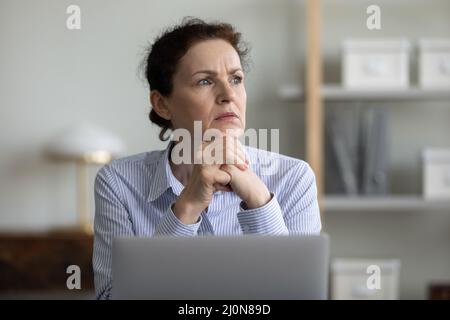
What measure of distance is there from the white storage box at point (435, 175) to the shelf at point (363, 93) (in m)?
0.20

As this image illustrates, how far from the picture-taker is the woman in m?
1.18

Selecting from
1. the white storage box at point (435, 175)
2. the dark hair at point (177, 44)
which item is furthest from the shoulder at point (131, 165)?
the white storage box at point (435, 175)

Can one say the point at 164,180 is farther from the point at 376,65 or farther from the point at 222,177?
the point at 376,65

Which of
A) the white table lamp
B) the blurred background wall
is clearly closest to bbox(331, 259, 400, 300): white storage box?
the blurred background wall

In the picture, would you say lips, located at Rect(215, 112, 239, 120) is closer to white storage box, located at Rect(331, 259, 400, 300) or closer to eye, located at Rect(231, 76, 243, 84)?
eye, located at Rect(231, 76, 243, 84)

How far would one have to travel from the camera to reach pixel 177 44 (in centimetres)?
137

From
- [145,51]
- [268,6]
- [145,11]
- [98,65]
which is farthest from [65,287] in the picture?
[145,51]

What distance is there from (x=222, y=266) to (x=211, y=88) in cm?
52

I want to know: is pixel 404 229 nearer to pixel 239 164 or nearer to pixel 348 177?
pixel 348 177

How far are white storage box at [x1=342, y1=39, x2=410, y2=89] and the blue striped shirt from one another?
1608 millimetres

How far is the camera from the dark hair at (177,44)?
53.7 inches

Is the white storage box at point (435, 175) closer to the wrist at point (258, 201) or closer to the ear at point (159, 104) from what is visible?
the ear at point (159, 104)

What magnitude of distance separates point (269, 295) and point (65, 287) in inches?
88.9

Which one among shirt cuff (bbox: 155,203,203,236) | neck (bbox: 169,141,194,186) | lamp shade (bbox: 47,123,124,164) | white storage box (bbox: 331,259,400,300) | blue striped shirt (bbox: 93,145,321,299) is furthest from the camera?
lamp shade (bbox: 47,123,124,164)
